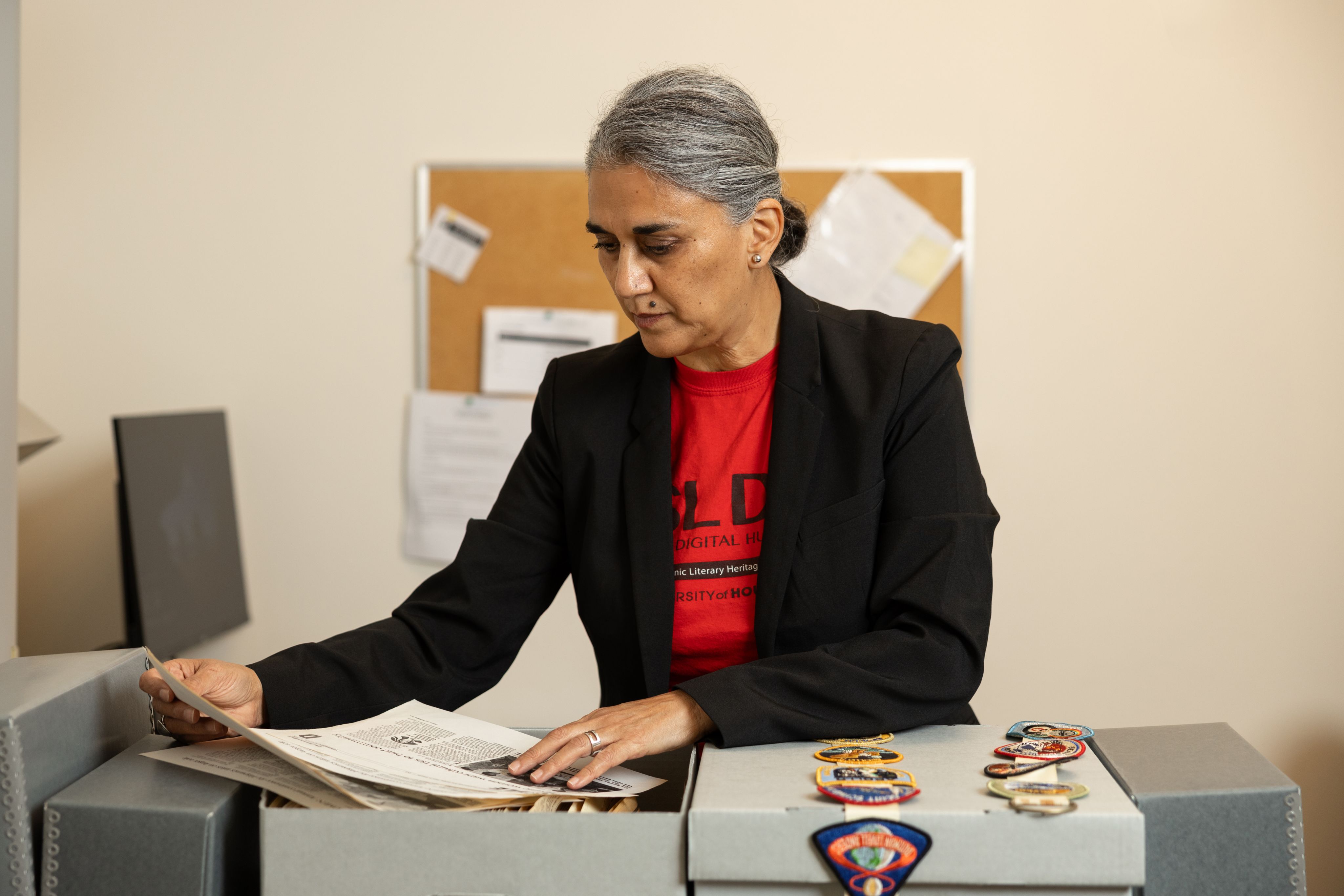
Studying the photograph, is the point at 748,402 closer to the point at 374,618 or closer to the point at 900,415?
the point at 900,415

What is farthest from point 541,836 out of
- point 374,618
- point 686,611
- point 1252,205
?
point 1252,205

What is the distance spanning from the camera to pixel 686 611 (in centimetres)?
119

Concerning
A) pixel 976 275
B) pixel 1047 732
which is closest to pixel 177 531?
pixel 976 275

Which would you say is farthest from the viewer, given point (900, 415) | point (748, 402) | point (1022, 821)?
point (748, 402)

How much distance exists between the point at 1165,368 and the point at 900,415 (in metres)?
1.81

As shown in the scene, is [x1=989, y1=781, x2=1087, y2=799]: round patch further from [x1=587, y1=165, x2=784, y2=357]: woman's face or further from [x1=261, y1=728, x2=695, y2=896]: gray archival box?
[x1=587, y1=165, x2=784, y2=357]: woman's face

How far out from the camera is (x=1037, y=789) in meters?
0.73

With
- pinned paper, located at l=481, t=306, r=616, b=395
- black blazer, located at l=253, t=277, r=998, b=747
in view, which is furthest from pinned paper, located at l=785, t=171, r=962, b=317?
black blazer, located at l=253, t=277, r=998, b=747

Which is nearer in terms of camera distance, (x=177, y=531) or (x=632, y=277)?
(x=632, y=277)

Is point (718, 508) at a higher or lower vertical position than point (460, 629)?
higher

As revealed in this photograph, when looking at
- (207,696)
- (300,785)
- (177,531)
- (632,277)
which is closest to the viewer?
(300,785)

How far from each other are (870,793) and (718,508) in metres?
0.53

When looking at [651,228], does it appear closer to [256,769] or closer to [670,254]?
[670,254]

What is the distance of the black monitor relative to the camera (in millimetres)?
2236
